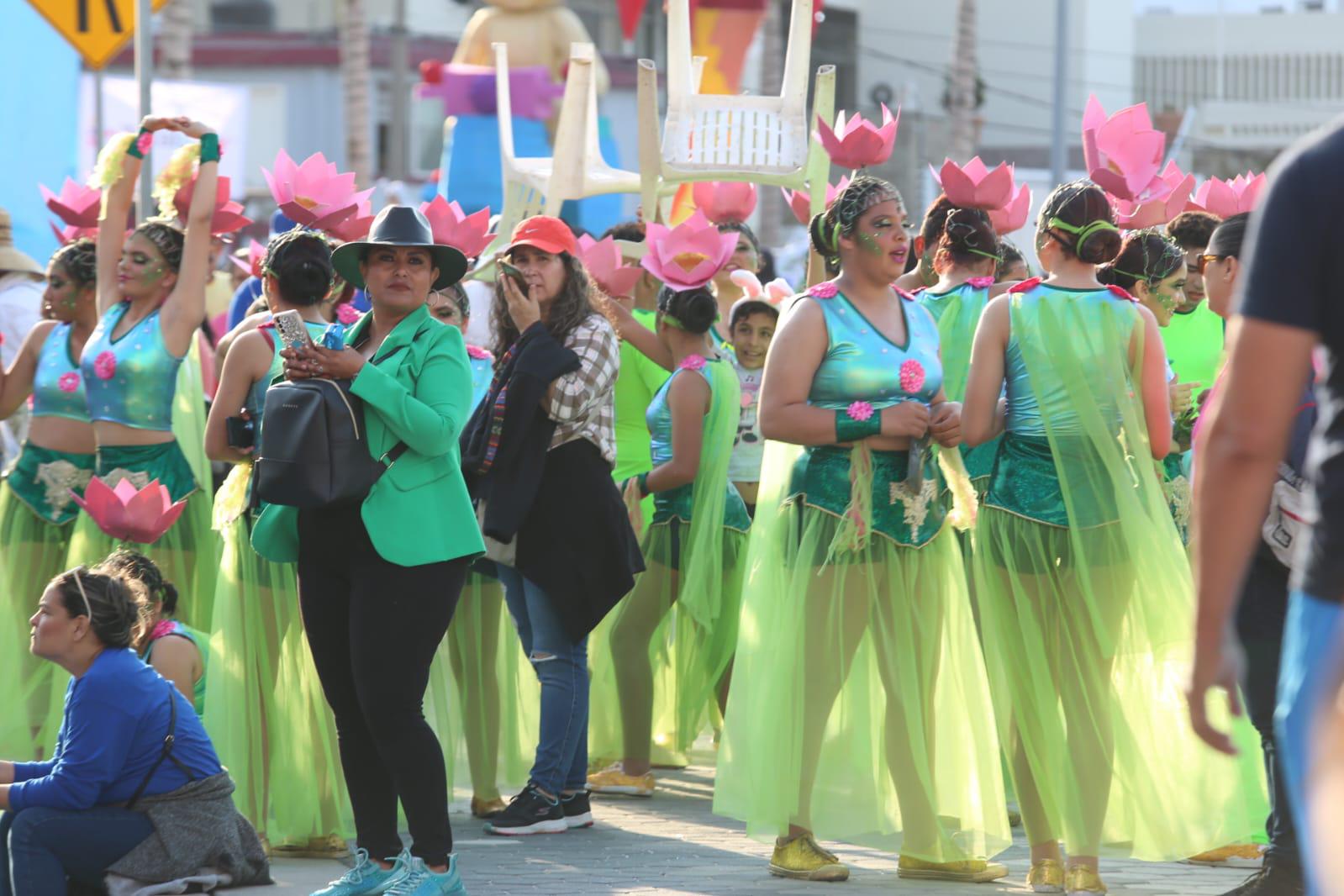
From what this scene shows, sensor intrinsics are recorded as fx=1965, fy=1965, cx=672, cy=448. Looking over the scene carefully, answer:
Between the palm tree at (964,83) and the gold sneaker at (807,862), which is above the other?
the palm tree at (964,83)

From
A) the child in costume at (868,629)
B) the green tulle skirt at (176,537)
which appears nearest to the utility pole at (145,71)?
the green tulle skirt at (176,537)

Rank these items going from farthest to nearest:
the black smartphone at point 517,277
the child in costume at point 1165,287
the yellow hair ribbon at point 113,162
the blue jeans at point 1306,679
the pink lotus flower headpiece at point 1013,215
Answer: the pink lotus flower headpiece at point 1013,215 → the yellow hair ribbon at point 113,162 → the child in costume at point 1165,287 → the black smartphone at point 517,277 → the blue jeans at point 1306,679

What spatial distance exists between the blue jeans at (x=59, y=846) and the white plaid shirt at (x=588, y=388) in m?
1.93

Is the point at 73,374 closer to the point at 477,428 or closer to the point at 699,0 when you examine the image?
the point at 477,428

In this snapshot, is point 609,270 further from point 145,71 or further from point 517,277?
point 145,71

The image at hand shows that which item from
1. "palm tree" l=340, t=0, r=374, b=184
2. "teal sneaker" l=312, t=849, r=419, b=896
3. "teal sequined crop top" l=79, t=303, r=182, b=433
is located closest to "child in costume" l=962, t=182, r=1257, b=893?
"teal sneaker" l=312, t=849, r=419, b=896

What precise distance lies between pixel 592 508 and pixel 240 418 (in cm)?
137

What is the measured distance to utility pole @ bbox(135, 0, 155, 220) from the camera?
8.29 meters

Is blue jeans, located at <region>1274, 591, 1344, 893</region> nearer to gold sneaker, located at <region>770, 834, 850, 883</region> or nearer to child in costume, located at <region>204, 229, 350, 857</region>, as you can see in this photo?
gold sneaker, located at <region>770, 834, 850, 883</region>

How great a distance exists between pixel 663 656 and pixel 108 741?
2.99 meters

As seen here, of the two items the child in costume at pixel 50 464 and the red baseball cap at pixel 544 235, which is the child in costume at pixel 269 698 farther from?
the child in costume at pixel 50 464

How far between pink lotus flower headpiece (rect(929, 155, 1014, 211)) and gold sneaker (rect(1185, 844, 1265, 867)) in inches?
92.5

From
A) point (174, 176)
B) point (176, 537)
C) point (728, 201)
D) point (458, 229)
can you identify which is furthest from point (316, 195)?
point (728, 201)

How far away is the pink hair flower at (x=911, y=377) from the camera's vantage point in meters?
5.79
